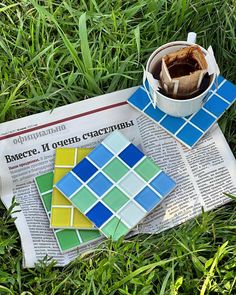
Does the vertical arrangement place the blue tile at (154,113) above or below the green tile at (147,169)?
above

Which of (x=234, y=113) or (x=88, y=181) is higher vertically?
(x=234, y=113)

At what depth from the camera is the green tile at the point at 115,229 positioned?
1.20 metres

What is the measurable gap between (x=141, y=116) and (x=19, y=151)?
285 millimetres

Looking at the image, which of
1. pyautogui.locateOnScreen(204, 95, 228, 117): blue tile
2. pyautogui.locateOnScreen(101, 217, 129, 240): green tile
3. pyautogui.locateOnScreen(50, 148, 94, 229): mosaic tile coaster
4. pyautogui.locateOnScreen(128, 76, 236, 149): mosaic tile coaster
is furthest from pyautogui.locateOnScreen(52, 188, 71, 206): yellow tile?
pyautogui.locateOnScreen(204, 95, 228, 117): blue tile

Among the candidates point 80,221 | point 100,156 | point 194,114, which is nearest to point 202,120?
point 194,114

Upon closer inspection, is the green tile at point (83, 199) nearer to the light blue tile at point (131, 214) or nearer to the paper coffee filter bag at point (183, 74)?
the light blue tile at point (131, 214)

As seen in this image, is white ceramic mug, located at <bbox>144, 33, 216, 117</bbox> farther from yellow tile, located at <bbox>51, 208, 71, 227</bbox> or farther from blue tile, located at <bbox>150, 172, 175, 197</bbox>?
yellow tile, located at <bbox>51, 208, 71, 227</bbox>

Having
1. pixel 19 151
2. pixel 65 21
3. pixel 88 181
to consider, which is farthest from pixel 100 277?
pixel 65 21

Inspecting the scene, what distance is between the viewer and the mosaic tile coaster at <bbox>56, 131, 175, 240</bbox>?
121cm

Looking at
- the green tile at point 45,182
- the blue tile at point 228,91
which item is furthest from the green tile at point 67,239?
the blue tile at point 228,91

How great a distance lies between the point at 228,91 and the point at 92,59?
314 millimetres

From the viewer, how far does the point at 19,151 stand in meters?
1.28

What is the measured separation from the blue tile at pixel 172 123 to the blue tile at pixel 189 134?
0.04 feet

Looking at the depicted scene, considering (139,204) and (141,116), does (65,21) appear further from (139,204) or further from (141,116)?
(139,204)
